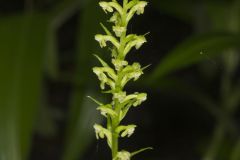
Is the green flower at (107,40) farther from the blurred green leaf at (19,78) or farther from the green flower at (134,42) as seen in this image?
the blurred green leaf at (19,78)

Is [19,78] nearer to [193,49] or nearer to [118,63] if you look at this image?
[193,49]

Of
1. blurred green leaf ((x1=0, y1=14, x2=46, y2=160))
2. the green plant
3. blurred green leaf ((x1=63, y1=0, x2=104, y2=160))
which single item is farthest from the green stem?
blurred green leaf ((x1=63, y1=0, x2=104, y2=160))

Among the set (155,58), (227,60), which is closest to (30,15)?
(227,60)

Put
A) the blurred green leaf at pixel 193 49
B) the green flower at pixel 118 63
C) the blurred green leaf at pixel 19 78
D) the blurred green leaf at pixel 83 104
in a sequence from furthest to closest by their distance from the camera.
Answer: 1. the blurred green leaf at pixel 83 104
2. the blurred green leaf at pixel 19 78
3. the blurred green leaf at pixel 193 49
4. the green flower at pixel 118 63

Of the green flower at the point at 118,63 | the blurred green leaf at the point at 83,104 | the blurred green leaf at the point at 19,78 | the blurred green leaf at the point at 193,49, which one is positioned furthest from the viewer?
the blurred green leaf at the point at 83,104

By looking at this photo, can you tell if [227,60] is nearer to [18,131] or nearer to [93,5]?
[93,5]

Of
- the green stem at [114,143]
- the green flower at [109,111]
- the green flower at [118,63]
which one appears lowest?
the green stem at [114,143]

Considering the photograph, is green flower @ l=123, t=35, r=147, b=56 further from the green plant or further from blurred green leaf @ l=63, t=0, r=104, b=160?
blurred green leaf @ l=63, t=0, r=104, b=160

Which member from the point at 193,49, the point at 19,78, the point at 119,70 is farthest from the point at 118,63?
the point at 19,78

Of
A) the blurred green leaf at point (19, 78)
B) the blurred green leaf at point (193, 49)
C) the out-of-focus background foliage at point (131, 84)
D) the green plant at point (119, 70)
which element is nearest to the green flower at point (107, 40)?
the green plant at point (119, 70)
